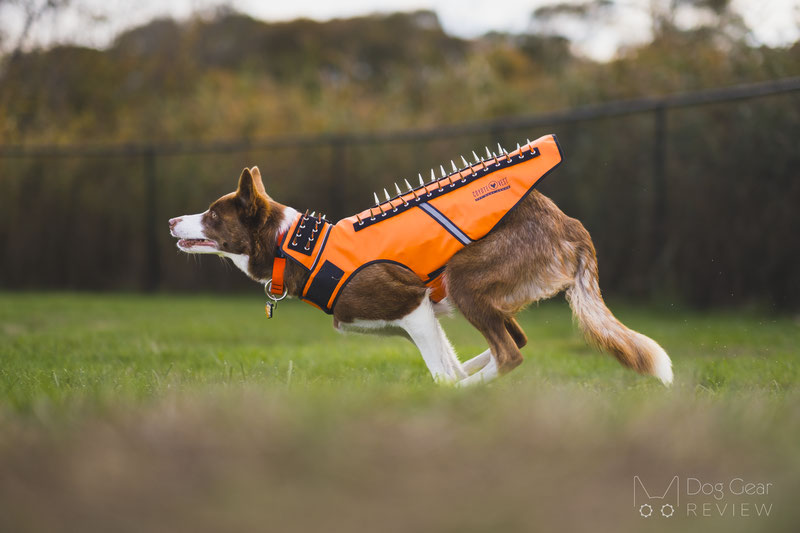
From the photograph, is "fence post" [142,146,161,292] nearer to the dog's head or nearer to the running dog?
the dog's head

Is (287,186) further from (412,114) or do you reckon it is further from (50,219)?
(50,219)

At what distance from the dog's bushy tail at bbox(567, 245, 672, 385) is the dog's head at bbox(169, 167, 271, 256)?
1.88 meters

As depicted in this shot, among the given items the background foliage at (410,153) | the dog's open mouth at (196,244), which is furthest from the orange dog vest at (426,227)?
the background foliage at (410,153)

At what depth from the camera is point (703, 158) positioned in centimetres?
786

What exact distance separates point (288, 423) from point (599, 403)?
1.34 m

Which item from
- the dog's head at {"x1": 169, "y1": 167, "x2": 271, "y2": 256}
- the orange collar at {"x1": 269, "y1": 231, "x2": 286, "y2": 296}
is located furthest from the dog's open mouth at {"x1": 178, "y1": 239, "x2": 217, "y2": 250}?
the orange collar at {"x1": 269, "y1": 231, "x2": 286, "y2": 296}

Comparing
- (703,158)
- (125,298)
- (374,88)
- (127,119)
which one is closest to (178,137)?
(127,119)

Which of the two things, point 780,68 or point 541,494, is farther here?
point 780,68

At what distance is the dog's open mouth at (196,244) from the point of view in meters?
4.25

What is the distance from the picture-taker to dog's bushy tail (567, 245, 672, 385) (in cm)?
350

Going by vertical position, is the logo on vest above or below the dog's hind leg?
→ above

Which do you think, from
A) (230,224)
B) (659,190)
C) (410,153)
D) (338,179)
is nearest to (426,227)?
(230,224)

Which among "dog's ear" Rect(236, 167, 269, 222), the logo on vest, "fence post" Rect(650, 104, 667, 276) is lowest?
"fence post" Rect(650, 104, 667, 276)

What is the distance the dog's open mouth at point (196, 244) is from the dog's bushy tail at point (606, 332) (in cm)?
216
